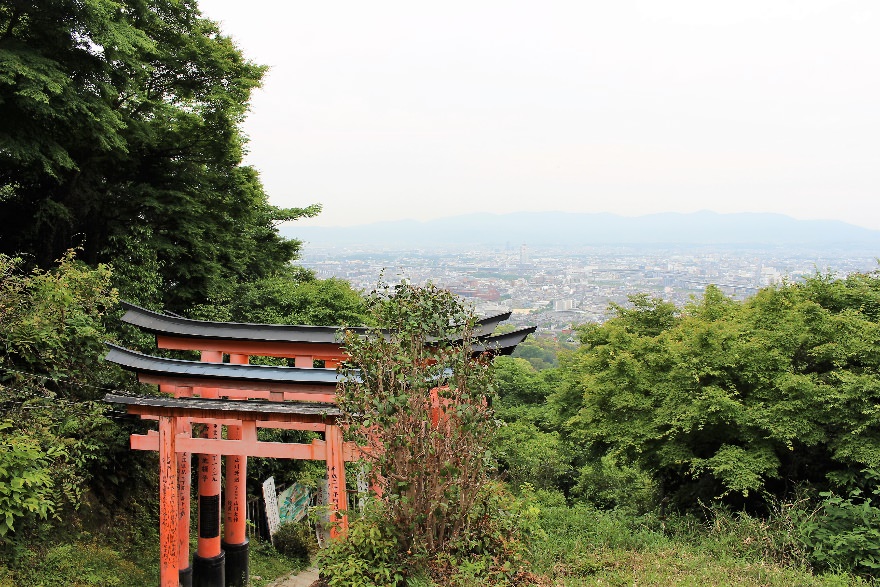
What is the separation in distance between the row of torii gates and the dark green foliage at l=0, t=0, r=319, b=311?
372 cm

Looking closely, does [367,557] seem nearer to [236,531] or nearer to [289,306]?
[236,531]

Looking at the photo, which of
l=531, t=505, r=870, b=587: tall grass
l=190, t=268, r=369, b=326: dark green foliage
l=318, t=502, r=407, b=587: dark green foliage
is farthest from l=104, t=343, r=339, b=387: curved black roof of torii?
l=190, t=268, r=369, b=326: dark green foliage

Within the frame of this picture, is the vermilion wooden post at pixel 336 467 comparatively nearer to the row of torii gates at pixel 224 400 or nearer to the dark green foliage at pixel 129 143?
the row of torii gates at pixel 224 400

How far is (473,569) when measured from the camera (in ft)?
15.4

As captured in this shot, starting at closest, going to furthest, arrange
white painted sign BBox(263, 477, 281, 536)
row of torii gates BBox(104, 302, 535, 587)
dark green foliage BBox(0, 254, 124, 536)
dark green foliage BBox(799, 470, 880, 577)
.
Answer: dark green foliage BBox(0, 254, 124, 536), dark green foliage BBox(799, 470, 880, 577), row of torii gates BBox(104, 302, 535, 587), white painted sign BBox(263, 477, 281, 536)

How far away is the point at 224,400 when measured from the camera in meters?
6.92

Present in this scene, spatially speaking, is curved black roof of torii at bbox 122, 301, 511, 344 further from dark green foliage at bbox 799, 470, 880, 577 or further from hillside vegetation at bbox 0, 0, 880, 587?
dark green foliage at bbox 799, 470, 880, 577

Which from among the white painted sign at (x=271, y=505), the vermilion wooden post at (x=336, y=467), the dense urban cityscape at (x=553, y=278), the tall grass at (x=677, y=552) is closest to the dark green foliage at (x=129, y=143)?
the white painted sign at (x=271, y=505)

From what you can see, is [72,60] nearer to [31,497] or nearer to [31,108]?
[31,108]

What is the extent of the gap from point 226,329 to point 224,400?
0.98 metres

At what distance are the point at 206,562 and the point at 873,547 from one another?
7.96 meters

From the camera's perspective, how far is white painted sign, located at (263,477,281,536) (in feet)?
34.2

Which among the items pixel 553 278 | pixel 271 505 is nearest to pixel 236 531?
pixel 271 505

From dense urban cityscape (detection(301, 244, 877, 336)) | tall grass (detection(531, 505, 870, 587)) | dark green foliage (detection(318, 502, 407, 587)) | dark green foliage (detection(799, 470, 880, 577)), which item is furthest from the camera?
dense urban cityscape (detection(301, 244, 877, 336))
